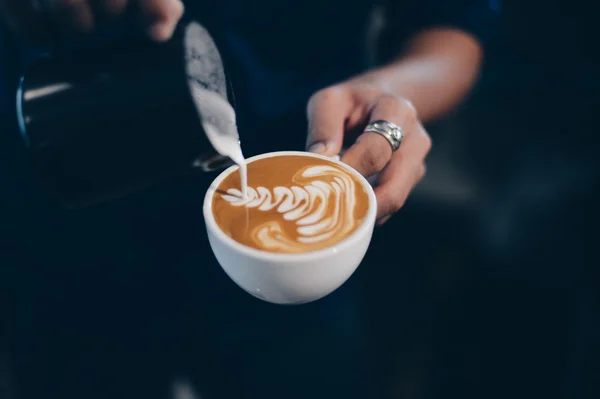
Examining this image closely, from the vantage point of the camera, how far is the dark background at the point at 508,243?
5.37 feet

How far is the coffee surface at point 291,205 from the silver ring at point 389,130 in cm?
11

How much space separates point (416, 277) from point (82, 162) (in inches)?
62.4

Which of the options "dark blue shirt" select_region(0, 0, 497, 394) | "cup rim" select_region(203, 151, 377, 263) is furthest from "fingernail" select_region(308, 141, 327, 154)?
"dark blue shirt" select_region(0, 0, 497, 394)

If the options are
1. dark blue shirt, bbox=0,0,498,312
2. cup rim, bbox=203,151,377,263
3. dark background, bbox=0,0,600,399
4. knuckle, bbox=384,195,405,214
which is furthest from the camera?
dark background, bbox=0,0,600,399

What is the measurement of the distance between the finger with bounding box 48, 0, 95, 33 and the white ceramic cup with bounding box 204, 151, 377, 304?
0.33 metres

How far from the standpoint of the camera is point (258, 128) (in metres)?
1.14

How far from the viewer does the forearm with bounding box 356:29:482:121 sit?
1.14 metres

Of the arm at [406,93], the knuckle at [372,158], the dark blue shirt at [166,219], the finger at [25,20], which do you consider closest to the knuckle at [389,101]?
the arm at [406,93]

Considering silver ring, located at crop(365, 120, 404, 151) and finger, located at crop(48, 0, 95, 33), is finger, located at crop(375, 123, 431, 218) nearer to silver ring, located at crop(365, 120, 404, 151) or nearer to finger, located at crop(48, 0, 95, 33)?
silver ring, located at crop(365, 120, 404, 151)

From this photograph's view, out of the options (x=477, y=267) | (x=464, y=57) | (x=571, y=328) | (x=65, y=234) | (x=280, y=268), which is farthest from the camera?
(x=477, y=267)

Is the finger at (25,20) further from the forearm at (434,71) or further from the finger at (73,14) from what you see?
the forearm at (434,71)

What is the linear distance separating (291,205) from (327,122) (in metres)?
0.21

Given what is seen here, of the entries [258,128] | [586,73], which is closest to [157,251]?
[258,128]

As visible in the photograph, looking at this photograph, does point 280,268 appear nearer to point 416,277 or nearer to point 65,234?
point 65,234
